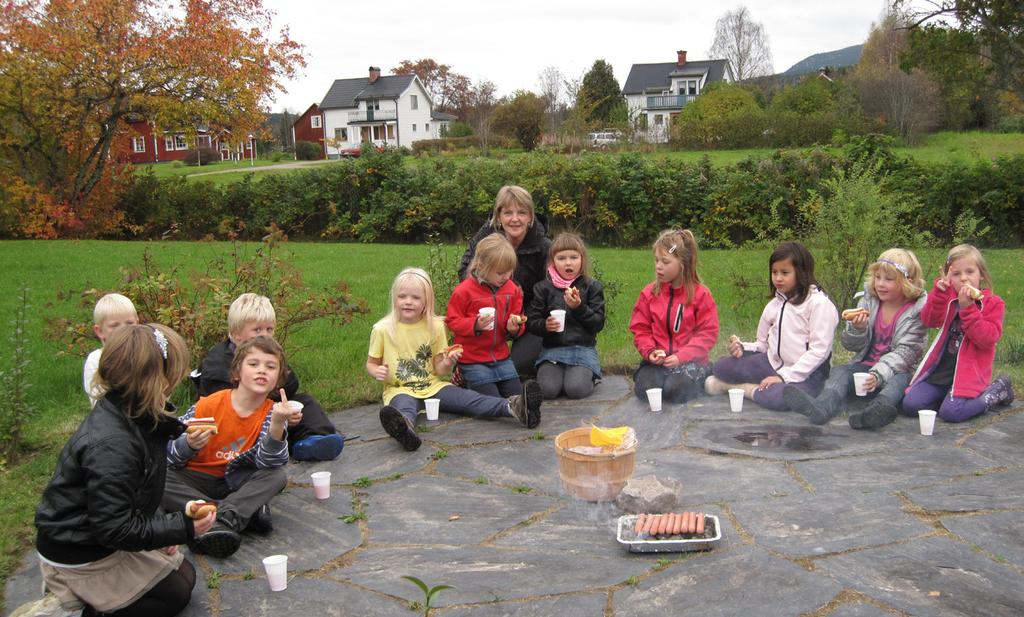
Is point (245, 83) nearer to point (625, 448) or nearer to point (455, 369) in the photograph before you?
point (455, 369)

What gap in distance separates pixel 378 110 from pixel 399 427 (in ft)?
219

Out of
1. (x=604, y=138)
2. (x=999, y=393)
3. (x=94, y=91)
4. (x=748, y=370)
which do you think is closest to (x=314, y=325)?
(x=748, y=370)

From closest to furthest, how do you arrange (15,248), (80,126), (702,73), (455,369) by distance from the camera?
(455,369), (15,248), (80,126), (702,73)

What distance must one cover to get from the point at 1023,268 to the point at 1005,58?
29.1ft

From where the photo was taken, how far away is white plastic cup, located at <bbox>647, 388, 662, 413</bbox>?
588 cm

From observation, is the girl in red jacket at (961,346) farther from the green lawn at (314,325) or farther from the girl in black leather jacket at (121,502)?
the girl in black leather jacket at (121,502)

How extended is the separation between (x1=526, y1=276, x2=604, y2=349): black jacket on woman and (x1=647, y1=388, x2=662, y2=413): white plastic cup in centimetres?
78

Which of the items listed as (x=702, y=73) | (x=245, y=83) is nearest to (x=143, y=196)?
(x=245, y=83)

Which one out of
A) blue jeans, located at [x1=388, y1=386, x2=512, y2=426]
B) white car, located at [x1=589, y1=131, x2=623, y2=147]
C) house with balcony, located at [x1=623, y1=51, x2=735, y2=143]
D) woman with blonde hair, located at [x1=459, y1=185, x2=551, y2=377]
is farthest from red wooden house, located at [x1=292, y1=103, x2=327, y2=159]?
blue jeans, located at [x1=388, y1=386, x2=512, y2=426]

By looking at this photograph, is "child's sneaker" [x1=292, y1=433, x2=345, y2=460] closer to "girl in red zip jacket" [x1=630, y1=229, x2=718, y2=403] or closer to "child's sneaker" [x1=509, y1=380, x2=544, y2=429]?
"child's sneaker" [x1=509, y1=380, x2=544, y2=429]

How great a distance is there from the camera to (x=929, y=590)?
125 inches

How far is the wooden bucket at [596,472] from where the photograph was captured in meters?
4.14

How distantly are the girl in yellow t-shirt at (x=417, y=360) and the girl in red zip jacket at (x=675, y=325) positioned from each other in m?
1.02

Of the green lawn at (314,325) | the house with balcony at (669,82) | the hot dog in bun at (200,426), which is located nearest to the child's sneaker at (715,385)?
the green lawn at (314,325)
